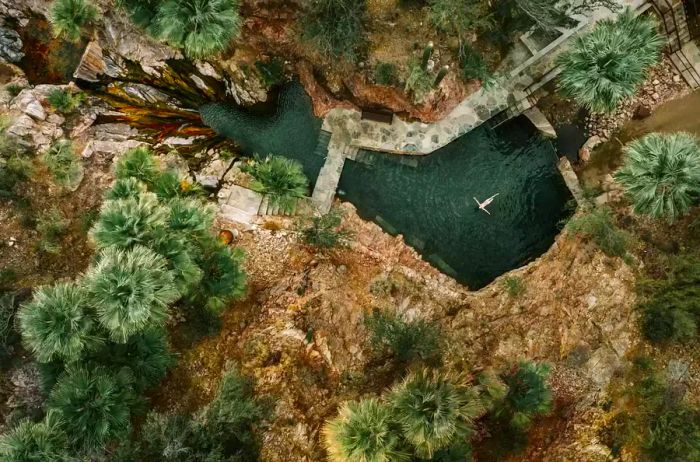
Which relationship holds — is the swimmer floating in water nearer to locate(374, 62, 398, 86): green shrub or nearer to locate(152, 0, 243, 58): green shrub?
locate(374, 62, 398, 86): green shrub

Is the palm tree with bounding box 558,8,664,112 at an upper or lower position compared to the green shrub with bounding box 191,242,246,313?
upper

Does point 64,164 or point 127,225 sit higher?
point 127,225

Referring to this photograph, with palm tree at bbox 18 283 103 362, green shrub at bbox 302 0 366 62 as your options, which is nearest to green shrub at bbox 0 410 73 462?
Answer: palm tree at bbox 18 283 103 362

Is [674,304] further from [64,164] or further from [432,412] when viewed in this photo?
[64,164]

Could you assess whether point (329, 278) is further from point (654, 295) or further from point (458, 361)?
point (654, 295)

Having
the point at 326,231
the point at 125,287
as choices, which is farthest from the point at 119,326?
the point at 326,231
